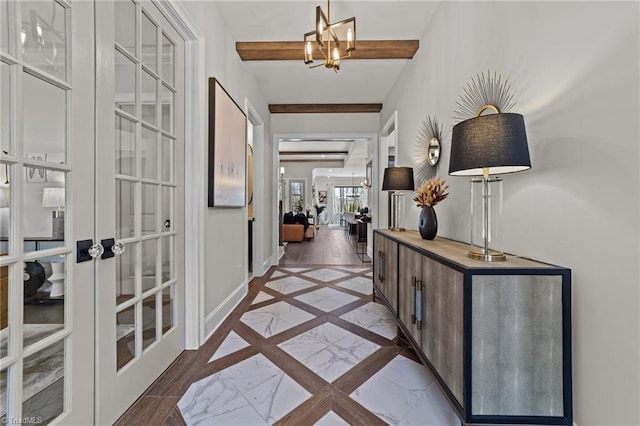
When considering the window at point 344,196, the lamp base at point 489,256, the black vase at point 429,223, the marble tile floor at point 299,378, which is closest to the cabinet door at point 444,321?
the lamp base at point 489,256

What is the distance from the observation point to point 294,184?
12711 millimetres

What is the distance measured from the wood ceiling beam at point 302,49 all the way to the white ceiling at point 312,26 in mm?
54

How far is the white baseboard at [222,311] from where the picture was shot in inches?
95.3

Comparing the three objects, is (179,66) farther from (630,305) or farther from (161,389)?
(630,305)

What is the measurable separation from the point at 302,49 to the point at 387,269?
2.47 m

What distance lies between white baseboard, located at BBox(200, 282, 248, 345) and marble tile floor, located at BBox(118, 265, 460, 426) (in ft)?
0.22

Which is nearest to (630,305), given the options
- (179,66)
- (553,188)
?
(553,188)

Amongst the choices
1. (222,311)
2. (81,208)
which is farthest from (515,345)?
(222,311)

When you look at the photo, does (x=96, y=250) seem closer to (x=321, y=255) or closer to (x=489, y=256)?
(x=489, y=256)

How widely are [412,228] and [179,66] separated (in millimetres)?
2634

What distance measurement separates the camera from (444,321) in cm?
138

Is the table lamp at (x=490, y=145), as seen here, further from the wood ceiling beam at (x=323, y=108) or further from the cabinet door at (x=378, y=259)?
the wood ceiling beam at (x=323, y=108)

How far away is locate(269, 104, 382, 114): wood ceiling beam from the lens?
514cm

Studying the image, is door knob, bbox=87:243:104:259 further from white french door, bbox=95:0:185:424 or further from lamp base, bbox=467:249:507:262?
lamp base, bbox=467:249:507:262
